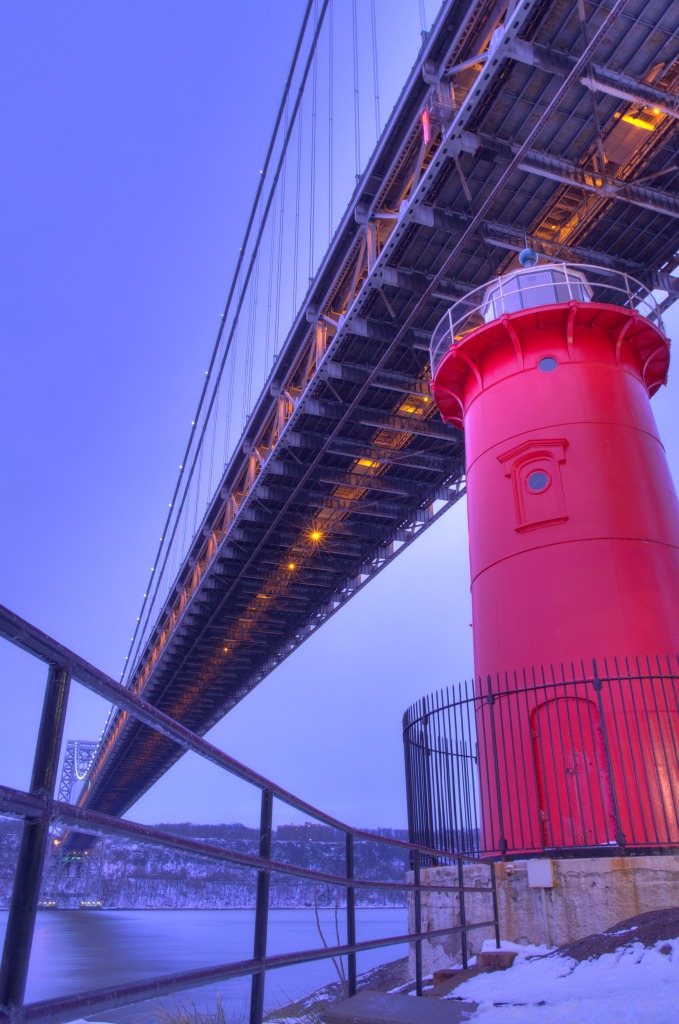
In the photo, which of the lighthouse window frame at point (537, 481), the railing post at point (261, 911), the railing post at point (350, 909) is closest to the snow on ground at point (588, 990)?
the railing post at point (350, 909)

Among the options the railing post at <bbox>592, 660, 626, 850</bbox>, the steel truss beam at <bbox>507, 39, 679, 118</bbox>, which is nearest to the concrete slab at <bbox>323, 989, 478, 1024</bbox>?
the railing post at <bbox>592, 660, 626, 850</bbox>

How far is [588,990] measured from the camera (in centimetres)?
417

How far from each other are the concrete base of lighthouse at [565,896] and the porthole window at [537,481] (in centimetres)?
450

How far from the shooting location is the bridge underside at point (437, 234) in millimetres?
11203

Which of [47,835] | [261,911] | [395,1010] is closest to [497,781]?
[395,1010]

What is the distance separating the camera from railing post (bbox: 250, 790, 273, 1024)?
2744mm

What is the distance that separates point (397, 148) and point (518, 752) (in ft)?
35.1

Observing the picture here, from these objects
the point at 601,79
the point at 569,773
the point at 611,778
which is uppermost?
the point at 601,79

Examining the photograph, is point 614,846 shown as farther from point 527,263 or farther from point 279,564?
point 279,564

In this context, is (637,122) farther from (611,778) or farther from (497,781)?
(497,781)

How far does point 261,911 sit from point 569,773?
5.94 meters

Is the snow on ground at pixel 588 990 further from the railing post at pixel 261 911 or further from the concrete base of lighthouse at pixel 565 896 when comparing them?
the railing post at pixel 261 911

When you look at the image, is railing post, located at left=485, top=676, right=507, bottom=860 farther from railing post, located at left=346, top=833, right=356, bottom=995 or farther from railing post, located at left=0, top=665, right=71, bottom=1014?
railing post, located at left=0, top=665, right=71, bottom=1014

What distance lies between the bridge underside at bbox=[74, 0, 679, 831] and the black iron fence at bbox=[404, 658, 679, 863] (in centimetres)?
810
